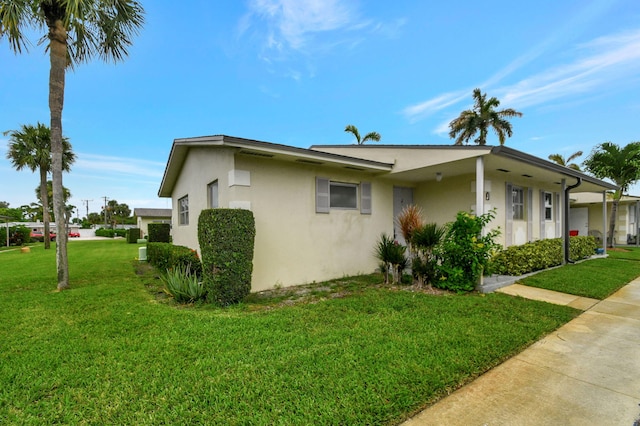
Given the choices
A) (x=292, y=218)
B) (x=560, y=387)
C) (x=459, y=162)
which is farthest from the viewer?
(x=292, y=218)

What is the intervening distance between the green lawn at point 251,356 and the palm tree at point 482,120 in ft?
71.7

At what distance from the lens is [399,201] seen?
9617 mm

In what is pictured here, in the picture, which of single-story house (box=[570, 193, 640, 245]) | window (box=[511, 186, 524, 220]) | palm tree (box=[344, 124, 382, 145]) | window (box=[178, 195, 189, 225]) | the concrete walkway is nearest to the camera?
the concrete walkway

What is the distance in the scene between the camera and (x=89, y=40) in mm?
7590

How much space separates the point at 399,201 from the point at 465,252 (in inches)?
149

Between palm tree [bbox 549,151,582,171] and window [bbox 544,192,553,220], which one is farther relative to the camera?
palm tree [bbox 549,151,582,171]

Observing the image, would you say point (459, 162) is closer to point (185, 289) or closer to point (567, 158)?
point (185, 289)

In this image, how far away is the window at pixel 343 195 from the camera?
7922mm

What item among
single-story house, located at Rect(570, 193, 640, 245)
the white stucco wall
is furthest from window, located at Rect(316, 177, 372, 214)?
single-story house, located at Rect(570, 193, 640, 245)

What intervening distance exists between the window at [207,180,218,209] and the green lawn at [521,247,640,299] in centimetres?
786

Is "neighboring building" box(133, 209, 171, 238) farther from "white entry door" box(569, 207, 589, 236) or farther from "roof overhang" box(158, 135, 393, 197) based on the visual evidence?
"white entry door" box(569, 207, 589, 236)

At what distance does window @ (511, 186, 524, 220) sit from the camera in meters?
10.0

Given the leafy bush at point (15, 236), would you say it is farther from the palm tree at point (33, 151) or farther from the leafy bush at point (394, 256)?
the leafy bush at point (394, 256)

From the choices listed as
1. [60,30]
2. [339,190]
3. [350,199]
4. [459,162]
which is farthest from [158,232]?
[459,162]
